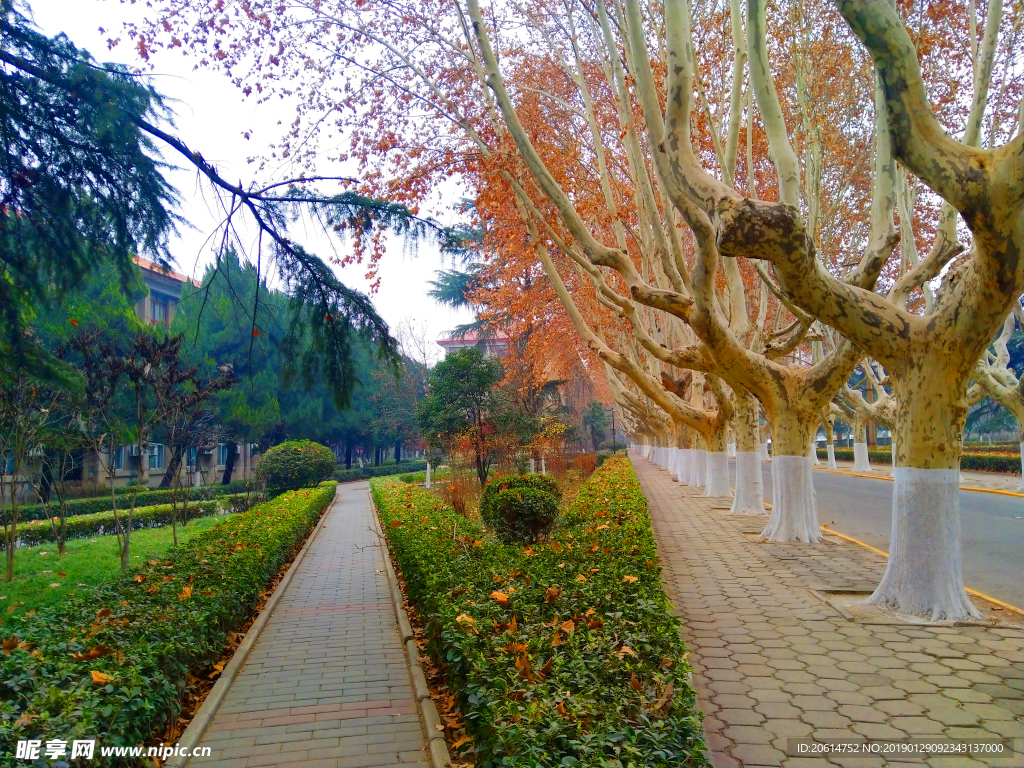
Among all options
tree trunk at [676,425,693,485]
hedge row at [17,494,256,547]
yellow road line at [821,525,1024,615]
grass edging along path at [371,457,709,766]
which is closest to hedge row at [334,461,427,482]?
tree trunk at [676,425,693,485]

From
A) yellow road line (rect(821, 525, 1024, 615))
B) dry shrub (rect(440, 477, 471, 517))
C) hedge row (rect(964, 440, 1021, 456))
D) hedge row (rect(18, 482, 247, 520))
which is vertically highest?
hedge row (rect(964, 440, 1021, 456))

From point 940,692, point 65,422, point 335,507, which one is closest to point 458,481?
point 335,507

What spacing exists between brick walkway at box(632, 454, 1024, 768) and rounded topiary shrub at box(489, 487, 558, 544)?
2.26m

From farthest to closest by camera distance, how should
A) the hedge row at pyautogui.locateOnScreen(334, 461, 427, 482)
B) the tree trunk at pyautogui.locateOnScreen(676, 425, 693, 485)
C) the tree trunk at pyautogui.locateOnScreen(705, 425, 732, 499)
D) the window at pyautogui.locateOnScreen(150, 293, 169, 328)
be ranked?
the hedge row at pyautogui.locateOnScreen(334, 461, 427, 482) < the window at pyautogui.locateOnScreen(150, 293, 169, 328) < the tree trunk at pyautogui.locateOnScreen(676, 425, 693, 485) < the tree trunk at pyautogui.locateOnScreen(705, 425, 732, 499)

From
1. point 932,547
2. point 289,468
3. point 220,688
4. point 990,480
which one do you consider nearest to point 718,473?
point 990,480

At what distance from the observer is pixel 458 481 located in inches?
721

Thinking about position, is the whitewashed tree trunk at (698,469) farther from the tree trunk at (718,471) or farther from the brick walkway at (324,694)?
the brick walkway at (324,694)

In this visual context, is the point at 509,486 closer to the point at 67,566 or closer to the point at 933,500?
the point at 933,500

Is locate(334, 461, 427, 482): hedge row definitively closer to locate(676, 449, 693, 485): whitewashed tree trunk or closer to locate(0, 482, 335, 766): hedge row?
locate(676, 449, 693, 485): whitewashed tree trunk

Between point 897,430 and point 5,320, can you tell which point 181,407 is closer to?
point 5,320

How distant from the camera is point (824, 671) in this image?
5.26 metres

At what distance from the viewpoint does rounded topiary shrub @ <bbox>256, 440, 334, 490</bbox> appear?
23.3 meters

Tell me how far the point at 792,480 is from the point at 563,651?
731 centimetres

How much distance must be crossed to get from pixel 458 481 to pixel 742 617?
11.9 metres
